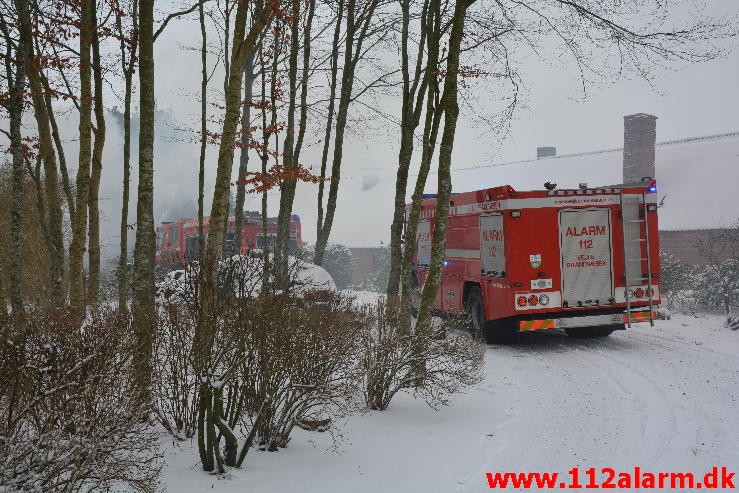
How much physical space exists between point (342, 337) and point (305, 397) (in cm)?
78

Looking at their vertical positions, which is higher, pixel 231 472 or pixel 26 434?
pixel 26 434

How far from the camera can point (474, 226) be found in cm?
1169

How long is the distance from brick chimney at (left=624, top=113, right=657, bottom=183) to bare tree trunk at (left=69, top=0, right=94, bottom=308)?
32.9 m

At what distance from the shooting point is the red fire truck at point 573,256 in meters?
10.5

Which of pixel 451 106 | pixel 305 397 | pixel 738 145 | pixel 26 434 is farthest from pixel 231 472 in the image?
pixel 738 145

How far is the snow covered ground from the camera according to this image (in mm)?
4941

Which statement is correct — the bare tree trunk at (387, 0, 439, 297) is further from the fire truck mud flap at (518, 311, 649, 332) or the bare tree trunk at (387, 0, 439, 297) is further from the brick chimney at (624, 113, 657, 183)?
the brick chimney at (624, 113, 657, 183)

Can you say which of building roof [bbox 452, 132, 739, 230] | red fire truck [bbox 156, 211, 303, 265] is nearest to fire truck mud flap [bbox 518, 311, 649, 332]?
red fire truck [bbox 156, 211, 303, 265]

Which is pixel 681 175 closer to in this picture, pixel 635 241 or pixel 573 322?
pixel 635 241

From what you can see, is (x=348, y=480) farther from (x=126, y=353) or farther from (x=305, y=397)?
(x=126, y=353)

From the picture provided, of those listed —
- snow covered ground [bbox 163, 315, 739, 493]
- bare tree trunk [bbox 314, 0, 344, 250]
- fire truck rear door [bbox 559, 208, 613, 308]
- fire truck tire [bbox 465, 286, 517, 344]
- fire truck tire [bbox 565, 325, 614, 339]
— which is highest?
bare tree trunk [bbox 314, 0, 344, 250]

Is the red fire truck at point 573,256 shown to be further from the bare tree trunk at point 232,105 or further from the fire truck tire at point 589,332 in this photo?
the bare tree trunk at point 232,105

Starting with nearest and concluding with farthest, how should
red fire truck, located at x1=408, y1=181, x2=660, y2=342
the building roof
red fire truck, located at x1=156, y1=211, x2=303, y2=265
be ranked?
red fire truck, located at x1=408, y1=181, x2=660, y2=342 → red fire truck, located at x1=156, y1=211, x2=303, y2=265 → the building roof

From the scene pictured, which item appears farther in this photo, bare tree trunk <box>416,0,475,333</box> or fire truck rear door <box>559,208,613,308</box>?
fire truck rear door <box>559,208,613,308</box>
